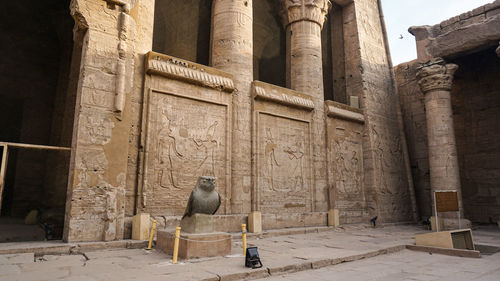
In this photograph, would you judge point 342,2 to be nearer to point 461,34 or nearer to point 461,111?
point 461,34

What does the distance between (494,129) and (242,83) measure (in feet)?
36.8

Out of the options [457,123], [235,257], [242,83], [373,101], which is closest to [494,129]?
[457,123]

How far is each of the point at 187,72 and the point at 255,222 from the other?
4.28 m

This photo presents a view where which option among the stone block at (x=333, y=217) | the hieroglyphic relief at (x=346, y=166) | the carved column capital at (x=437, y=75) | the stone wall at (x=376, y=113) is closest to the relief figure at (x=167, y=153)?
the stone block at (x=333, y=217)

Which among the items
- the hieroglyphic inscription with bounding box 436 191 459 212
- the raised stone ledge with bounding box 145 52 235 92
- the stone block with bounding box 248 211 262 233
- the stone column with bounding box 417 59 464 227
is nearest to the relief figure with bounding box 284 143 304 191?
the stone block with bounding box 248 211 262 233

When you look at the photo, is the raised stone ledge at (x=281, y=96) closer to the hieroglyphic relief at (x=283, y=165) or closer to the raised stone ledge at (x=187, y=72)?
the hieroglyphic relief at (x=283, y=165)

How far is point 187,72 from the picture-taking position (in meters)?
8.45

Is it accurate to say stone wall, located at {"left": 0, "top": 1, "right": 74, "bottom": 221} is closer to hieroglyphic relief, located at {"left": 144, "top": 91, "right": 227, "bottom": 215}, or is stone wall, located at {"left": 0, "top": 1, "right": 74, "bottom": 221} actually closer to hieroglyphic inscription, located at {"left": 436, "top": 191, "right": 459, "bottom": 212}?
hieroglyphic relief, located at {"left": 144, "top": 91, "right": 227, "bottom": 215}

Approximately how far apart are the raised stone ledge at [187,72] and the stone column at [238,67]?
1.72 feet

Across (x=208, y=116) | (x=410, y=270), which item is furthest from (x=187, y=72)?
(x=410, y=270)

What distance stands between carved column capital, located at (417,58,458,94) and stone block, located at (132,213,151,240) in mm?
11053

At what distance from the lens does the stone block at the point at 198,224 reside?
5.65 meters

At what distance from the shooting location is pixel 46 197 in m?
12.2

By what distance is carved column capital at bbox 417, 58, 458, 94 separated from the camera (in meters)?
12.1
